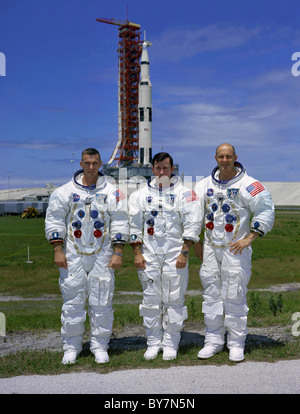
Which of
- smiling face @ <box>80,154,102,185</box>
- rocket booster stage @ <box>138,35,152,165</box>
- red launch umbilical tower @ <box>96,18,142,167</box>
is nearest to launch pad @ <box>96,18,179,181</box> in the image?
red launch umbilical tower @ <box>96,18,142,167</box>

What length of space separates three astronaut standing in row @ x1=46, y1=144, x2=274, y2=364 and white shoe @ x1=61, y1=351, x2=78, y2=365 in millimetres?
15

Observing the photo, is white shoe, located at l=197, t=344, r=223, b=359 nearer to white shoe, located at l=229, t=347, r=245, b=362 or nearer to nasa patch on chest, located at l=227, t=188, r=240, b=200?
white shoe, located at l=229, t=347, r=245, b=362

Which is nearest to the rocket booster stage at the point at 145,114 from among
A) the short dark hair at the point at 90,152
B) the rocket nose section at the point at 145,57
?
the rocket nose section at the point at 145,57

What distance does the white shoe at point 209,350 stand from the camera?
5.31 meters

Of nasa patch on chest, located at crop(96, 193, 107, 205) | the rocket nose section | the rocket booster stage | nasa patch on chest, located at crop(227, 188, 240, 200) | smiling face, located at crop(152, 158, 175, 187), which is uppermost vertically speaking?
the rocket nose section

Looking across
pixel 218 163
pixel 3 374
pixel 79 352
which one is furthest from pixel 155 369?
pixel 218 163

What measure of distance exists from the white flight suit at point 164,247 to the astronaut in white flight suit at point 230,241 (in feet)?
0.92

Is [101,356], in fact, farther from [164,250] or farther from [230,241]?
[230,241]

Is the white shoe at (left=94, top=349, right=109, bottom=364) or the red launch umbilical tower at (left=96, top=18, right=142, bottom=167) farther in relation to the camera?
the red launch umbilical tower at (left=96, top=18, right=142, bottom=167)

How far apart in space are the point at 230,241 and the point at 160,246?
36.8 inches

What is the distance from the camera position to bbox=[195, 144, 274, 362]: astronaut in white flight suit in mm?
5277

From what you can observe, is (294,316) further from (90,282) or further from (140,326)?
(90,282)

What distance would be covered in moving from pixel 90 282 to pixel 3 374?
5.03 ft

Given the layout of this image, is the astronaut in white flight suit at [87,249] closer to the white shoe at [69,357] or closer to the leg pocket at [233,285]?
the white shoe at [69,357]
